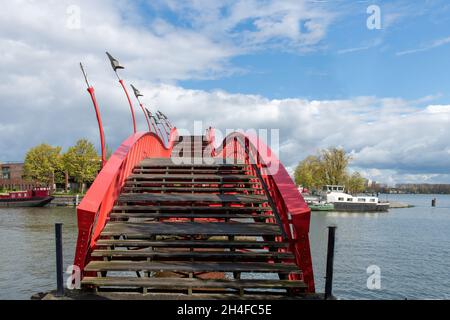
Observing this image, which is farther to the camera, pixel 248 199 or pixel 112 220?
pixel 248 199

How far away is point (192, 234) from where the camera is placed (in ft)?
22.0

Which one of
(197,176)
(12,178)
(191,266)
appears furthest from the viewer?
(12,178)

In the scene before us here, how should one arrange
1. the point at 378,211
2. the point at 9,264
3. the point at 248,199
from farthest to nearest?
the point at 378,211 → the point at 9,264 → the point at 248,199

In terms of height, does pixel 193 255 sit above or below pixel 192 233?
below

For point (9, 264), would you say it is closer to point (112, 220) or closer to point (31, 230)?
point (31, 230)

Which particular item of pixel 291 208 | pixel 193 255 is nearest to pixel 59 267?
pixel 193 255

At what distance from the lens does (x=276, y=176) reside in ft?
23.8

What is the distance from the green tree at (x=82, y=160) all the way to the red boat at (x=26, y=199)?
7.79 m

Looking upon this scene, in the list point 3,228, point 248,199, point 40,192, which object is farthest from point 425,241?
point 40,192

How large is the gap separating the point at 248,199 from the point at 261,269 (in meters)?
2.57

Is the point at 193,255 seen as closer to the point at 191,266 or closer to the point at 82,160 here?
the point at 191,266

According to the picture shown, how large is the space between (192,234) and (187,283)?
136 centimetres

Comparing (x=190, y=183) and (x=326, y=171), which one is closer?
(x=190, y=183)
